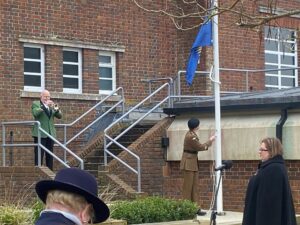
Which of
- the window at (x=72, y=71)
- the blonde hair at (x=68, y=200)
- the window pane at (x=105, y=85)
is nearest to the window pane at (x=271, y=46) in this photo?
the window pane at (x=105, y=85)

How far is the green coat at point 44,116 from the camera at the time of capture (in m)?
16.8

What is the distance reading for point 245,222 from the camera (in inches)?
340

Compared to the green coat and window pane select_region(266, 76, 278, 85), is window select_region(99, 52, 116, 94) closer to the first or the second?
the green coat

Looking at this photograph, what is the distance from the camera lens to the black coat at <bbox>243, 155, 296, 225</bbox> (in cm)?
841

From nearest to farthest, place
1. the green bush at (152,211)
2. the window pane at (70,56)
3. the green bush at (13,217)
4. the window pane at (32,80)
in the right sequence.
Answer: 1. the green bush at (13,217)
2. the green bush at (152,211)
3. the window pane at (32,80)
4. the window pane at (70,56)

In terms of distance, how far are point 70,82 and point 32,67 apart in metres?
1.26

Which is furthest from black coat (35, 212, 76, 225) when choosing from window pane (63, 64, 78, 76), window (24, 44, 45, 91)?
window pane (63, 64, 78, 76)

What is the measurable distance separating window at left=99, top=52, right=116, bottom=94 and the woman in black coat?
13.3 metres

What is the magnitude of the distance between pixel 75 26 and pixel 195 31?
3.80 meters

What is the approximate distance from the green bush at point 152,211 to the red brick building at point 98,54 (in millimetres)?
4000

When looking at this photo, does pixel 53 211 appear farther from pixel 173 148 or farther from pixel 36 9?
pixel 36 9

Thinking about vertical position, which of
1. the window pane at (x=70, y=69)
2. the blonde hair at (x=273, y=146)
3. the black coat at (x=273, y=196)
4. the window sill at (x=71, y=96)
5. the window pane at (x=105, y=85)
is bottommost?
the black coat at (x=273, y=196)

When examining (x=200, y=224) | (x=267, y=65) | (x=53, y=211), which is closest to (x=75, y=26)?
(x=267, y=65)

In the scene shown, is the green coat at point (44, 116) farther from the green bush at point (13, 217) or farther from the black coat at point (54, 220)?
the black coat at point (54, 220)
